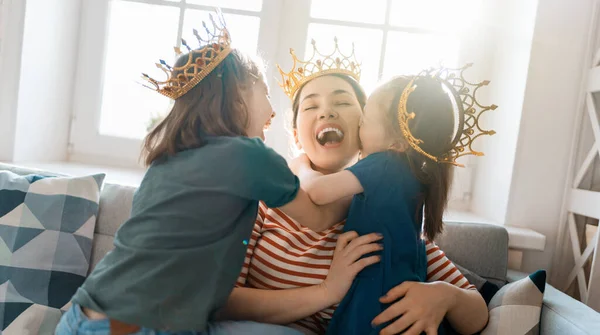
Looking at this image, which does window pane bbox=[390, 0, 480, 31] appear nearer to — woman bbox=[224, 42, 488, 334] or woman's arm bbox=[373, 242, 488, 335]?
woman bbox=[224, 42, 488, 334]

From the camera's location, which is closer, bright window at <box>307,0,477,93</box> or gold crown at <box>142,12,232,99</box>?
gold crown at <box>142,12,232,99</box>

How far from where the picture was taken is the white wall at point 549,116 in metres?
1.72

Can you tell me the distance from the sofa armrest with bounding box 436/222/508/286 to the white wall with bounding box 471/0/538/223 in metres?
0.27

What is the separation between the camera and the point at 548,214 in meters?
1.78

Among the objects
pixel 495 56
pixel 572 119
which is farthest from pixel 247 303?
pixel 495 56

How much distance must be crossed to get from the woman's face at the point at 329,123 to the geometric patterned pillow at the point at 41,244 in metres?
0.77

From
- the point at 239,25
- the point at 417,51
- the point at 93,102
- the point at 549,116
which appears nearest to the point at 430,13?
the point at 417,51

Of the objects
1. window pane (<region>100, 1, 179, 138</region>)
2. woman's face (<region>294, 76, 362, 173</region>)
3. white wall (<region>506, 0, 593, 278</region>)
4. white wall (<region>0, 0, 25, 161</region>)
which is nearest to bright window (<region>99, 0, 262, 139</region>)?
window pane (<region>100, 1, 179, 138</region>)

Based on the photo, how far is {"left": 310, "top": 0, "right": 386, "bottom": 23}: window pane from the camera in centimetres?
211

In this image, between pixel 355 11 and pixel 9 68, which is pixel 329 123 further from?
pixel 9 68

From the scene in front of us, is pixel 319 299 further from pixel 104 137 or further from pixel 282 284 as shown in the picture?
pixel 104 137

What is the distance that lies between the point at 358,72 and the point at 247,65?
0.33 metres

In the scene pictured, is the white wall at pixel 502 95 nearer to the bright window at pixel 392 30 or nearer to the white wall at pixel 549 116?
the white wall at pixel 549 116

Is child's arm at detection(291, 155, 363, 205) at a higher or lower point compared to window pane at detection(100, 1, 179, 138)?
lower
